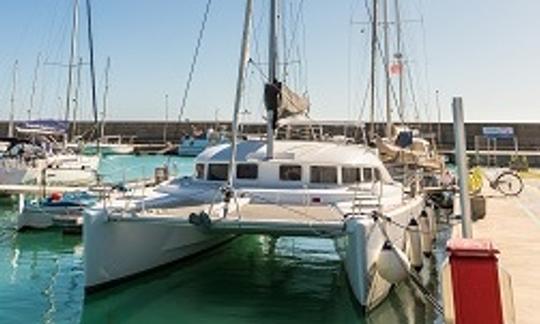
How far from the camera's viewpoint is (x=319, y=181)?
12.6 metres

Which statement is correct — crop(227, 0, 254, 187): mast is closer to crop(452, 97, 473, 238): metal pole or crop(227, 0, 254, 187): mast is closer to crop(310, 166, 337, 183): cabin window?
crop(310, 166, 337, 183): cabin window

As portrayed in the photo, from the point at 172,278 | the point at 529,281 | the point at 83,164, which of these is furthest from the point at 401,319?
the point at 83,164

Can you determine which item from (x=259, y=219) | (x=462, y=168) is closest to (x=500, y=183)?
(x=259, y=219)

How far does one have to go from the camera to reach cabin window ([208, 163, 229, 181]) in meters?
13.2

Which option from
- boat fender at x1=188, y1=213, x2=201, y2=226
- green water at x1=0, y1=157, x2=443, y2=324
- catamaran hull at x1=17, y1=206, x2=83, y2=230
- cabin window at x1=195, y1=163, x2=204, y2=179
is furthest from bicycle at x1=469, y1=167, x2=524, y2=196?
catamaran hull at x1=17, y1=206, x2=83, y2=230

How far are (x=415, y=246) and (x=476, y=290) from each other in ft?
29.0

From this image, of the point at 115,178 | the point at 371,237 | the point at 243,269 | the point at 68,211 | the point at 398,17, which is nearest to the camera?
the point at 371,237

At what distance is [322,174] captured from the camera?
12.6m

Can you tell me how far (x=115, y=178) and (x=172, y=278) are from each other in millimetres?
27946

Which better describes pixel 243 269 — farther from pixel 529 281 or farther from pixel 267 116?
pixel 529 281

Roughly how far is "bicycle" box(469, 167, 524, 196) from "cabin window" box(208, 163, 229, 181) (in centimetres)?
1070

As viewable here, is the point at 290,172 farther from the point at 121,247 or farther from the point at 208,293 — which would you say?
the point at 121,247

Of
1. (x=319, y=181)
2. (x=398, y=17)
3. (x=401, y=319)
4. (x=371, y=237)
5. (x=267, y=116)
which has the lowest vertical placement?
(x=401, y=319)

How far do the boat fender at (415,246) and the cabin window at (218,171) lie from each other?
14.0 feet
